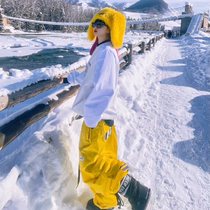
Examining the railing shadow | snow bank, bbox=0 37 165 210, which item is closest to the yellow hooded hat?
snow bank, bbox=0 37 165 210

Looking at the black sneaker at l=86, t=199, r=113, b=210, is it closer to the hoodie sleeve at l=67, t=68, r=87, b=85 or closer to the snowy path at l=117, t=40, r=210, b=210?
the snowy path at l=117, t=40, r=210, b=210

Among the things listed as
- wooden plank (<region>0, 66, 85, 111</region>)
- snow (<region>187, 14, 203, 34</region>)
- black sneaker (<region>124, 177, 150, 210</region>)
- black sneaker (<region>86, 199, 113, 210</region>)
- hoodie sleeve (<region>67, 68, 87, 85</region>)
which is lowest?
snow (<region>187, 14, 203, 34</region>)

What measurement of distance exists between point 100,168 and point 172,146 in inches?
60.1

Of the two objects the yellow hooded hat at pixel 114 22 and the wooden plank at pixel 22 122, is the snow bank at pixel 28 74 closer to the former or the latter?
the wooden plank at pixel 22 122

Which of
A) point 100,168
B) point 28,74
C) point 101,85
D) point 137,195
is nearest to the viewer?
point 101,85

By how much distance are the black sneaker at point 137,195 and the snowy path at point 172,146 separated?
202 millimetres

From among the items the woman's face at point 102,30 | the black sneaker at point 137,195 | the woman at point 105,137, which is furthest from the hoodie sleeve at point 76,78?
the black sneaker at point 137,195

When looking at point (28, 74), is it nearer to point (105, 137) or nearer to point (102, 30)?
point (102, 30)

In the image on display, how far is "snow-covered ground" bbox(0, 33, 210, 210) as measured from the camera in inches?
62.6

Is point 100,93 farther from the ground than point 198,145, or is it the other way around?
point 100,93

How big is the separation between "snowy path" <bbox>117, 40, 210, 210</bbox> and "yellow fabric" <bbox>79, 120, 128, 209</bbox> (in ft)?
1.51

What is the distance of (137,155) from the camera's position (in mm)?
2656

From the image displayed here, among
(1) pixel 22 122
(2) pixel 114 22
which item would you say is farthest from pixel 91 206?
(2) pixel 114 22

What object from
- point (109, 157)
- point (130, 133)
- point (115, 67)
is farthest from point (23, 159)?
point (130, 133)
